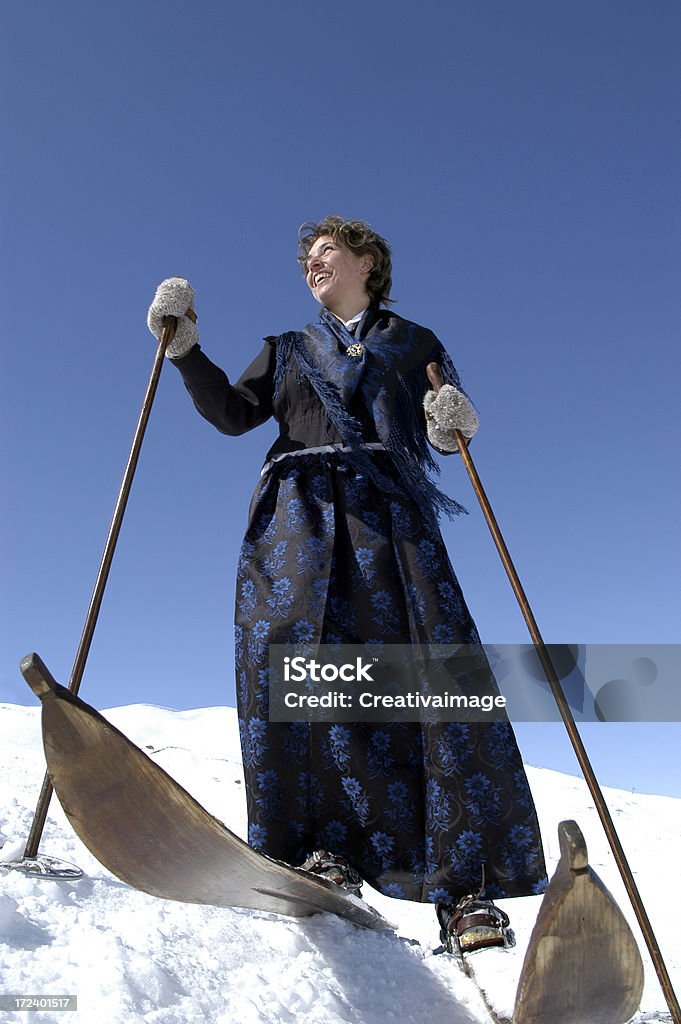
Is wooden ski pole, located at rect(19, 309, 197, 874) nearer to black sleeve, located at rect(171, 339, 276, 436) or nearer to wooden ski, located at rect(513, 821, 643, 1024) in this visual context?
black sleeve, located at rect(171, 339, 276, 436)

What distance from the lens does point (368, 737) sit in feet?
7.96

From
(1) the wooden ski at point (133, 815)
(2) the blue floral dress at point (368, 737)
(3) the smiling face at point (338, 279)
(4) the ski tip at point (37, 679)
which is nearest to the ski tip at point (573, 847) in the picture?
(1) the wooden ski at point (133, 815)

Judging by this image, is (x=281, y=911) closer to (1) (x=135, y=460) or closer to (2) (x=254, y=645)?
(2) (x=254, y=645)

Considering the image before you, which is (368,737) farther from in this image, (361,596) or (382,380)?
(382,380)

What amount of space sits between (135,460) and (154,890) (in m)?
1.37

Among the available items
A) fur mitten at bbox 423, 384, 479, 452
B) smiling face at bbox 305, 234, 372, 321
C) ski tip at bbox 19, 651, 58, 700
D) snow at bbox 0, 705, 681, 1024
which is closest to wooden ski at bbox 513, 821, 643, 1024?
snow at bbox 0, 705, 681, 1024

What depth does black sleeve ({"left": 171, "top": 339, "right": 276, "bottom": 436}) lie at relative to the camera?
9.27 feet

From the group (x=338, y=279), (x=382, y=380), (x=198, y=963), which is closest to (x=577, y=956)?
(x=198, y=963)

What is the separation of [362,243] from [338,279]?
196mm

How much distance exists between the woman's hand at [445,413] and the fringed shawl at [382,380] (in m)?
0.09

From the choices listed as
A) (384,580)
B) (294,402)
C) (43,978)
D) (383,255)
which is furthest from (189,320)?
(43,978)

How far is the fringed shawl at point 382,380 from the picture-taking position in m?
2.68

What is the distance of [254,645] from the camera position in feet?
8.14

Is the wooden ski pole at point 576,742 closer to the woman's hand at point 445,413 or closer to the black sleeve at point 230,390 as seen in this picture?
the woman's hand at point 445,413
